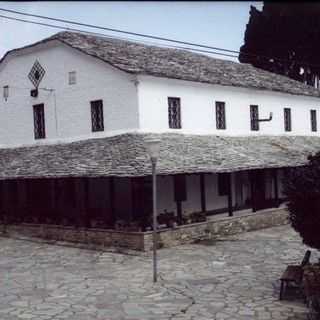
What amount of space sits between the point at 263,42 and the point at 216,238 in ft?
85.0

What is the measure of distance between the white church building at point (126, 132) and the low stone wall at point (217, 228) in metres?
0.64

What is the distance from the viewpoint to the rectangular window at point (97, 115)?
1903cm

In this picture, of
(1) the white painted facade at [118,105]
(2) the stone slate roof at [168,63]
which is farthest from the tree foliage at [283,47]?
(1) the white painted facade at [118,105]

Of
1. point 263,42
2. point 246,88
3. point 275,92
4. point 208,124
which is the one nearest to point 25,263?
point 208,124

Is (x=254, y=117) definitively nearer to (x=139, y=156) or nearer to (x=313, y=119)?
(x=313, y=119)

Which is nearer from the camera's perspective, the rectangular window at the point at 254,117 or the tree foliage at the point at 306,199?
the tree foliage at the point at 306,199

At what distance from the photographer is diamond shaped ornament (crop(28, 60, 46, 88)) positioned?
20828mm

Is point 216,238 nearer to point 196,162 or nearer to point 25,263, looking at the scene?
point 196,162

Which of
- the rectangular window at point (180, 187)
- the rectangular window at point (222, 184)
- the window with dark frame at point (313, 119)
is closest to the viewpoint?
the rectangular window at point (180, 187)

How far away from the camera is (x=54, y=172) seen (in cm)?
1744

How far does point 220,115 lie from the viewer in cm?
A: 2175

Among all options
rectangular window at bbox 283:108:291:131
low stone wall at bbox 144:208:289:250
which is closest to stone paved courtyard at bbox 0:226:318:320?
low stone wall at bbox 144:208:289:250

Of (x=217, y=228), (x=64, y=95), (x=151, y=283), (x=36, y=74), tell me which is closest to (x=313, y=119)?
(x=217, y=228)

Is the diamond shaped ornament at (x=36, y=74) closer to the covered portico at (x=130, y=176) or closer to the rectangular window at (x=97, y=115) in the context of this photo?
the covered portico at (x=130, y=176)
